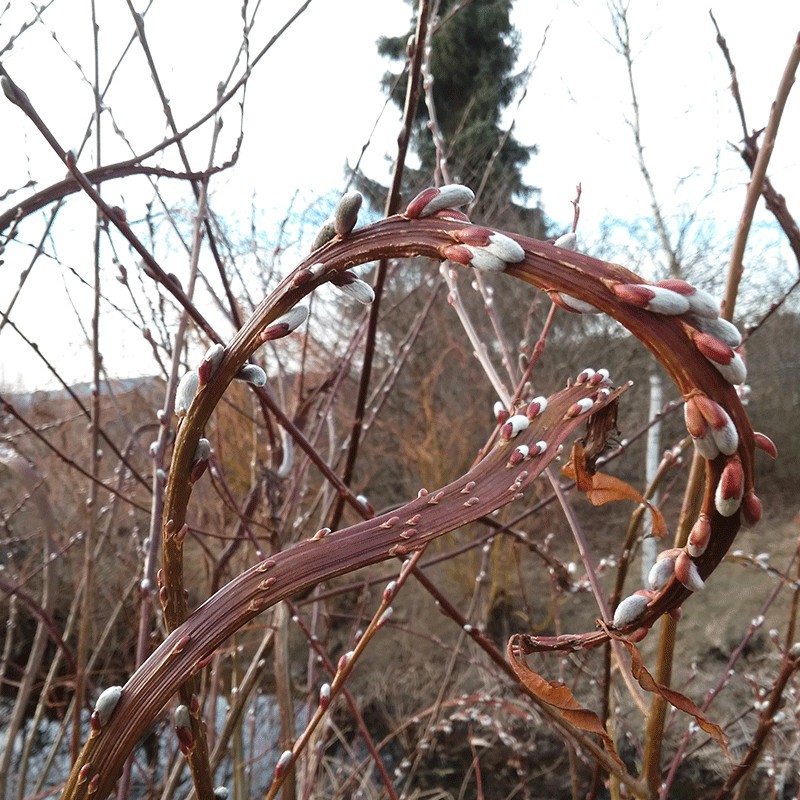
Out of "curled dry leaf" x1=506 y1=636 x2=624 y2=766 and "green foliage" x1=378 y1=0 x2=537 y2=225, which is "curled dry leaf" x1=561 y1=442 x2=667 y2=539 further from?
"green foliage" x1=378 y1=0 x2=537 y2=225

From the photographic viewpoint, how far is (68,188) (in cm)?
58

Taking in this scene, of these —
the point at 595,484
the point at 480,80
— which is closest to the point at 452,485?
the point at 595,484

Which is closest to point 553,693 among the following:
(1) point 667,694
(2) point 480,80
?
(1) point 667,694

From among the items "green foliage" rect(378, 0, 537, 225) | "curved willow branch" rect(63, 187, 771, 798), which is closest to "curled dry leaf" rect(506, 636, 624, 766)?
"curved willow branch" rect(63, 187, 771, 798)

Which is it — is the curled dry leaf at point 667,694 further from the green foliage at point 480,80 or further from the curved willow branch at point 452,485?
the green foliage at point 480,80

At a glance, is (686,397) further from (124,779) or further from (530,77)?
(530,77)

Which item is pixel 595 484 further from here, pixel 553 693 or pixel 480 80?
pixel 480 80

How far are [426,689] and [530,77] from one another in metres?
3.66

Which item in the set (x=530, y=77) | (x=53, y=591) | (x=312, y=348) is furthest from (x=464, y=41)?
(x=53, y=591)

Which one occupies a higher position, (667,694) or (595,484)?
(595,484)

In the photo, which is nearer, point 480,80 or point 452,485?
point 452,485

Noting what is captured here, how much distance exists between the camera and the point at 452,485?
31 cm

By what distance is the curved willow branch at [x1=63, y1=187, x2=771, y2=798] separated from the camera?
9.9 inches

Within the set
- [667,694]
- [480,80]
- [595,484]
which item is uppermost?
[480,80]
